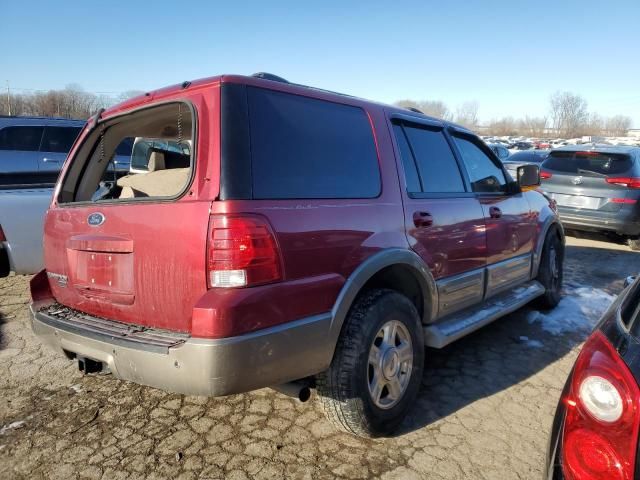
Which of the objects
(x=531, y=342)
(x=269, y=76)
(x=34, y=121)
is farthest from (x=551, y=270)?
(x=34, y=121)

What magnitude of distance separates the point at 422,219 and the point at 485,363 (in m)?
1.44

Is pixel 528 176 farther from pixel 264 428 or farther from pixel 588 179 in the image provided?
A: pixel 588 179

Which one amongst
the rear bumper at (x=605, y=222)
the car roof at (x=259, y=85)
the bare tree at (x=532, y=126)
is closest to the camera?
the car roof at (x=259, y=85)

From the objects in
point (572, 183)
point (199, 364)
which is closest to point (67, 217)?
point (199, 364)

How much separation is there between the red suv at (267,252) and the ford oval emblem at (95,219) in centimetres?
1

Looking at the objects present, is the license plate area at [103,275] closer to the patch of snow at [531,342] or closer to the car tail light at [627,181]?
the patch of snow at [531,342]

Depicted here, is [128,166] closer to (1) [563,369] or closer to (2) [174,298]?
(2) [174,298]

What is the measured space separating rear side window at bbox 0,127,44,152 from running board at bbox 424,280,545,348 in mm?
7562

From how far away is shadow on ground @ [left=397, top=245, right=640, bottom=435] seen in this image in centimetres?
299

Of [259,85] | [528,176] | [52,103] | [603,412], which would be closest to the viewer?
[603,412]

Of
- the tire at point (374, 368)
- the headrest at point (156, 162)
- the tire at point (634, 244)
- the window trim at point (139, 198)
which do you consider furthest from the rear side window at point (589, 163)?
the window trim at point (139, 198)

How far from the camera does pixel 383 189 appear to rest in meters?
2.70

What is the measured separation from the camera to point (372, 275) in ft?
8.15

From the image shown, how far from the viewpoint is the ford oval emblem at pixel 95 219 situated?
243cm
